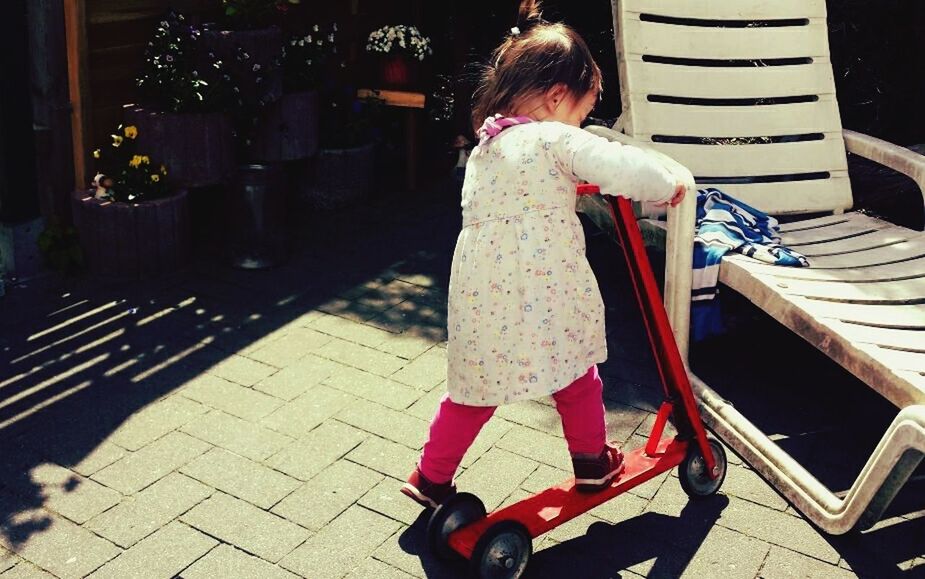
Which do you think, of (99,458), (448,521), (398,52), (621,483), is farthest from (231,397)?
(398,52)

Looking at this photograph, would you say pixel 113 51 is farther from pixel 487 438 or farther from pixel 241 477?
pixel 487 438

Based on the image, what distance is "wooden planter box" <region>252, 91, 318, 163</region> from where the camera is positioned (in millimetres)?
5434

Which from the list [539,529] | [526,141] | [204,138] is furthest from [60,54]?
[539,529]

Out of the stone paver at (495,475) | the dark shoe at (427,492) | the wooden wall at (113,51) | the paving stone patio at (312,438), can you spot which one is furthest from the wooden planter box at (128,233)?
the dark shoe at (427,492)

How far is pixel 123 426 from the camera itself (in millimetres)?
3635

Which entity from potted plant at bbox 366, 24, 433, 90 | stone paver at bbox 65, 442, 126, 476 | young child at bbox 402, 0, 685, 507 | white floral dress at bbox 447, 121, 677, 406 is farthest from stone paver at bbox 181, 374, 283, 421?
potted plant at bbox 366, 24, 433, 90

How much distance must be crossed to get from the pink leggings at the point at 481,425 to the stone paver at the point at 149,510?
730 mm

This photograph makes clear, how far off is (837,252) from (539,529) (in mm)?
1863

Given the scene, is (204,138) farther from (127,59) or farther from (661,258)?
(661,258)

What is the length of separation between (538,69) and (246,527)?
1514 millimetres

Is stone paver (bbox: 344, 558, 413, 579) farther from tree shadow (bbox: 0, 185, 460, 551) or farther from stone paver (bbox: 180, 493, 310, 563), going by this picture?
tree shadow (bbox: 0, 185, 460, 551)

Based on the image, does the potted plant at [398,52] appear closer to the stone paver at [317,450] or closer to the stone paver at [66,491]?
the stone paver at [317,450]

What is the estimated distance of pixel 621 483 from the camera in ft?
10.1

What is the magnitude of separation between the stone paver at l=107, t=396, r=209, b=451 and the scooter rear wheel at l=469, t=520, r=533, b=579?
1.33 m
